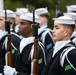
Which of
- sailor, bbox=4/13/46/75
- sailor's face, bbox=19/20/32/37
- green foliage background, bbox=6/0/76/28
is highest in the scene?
sailor's face, bbox=19/20/32/37

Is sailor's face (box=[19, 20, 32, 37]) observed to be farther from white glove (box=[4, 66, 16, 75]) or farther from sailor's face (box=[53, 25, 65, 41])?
sailor's face (box=[53, 25, 65, 41])

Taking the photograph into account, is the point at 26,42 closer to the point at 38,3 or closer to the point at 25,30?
the point at 25,30

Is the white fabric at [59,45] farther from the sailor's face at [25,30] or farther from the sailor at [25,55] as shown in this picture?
the sailor's face at [25,30]

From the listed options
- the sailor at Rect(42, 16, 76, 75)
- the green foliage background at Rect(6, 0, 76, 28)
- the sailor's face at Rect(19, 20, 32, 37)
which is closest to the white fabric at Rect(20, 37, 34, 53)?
the sailor's face at Rect(19, 20, 32, 37)

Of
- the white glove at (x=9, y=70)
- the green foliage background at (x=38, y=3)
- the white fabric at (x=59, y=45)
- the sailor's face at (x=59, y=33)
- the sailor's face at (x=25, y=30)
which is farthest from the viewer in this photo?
the green foliage background at (x=38, y=3)

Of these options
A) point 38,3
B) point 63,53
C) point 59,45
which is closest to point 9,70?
point 59,45

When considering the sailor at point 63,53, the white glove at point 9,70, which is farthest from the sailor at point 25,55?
the sailor at point 63,53

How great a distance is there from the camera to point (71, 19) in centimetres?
950

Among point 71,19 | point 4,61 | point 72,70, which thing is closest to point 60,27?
point 71,19

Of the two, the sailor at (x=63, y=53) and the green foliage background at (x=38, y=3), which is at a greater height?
the sailor at (x=63, y=53)

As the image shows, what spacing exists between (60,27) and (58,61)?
2.10 ft

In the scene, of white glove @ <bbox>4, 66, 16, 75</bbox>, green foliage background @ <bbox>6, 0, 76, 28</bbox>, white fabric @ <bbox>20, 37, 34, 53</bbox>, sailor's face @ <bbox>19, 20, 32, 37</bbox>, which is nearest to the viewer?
white glove @ <bbox>4, 66, 16, 75</bbox>

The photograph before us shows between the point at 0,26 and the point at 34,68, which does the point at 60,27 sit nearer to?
the point at 34,68

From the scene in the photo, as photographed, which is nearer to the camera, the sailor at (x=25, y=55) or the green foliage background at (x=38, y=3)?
the sailor at (x=25, y=55)
